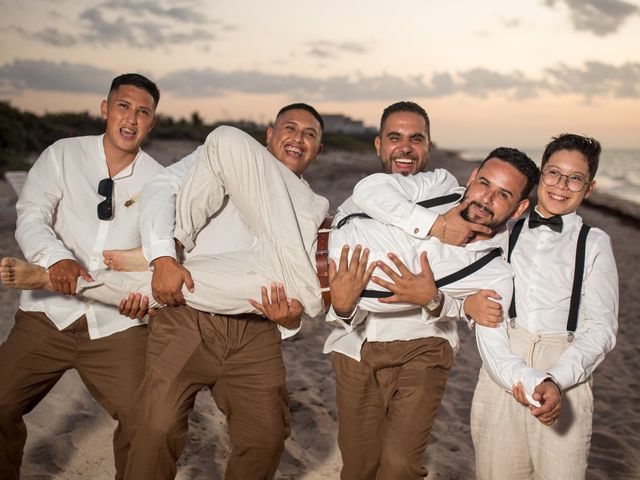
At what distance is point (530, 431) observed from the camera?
3260 mm

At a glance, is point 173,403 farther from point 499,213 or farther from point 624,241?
point 624,241

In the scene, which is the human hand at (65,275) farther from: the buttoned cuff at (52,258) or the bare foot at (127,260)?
the bare foot at (127,260)

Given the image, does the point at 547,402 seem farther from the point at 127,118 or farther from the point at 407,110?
the point at 127,118

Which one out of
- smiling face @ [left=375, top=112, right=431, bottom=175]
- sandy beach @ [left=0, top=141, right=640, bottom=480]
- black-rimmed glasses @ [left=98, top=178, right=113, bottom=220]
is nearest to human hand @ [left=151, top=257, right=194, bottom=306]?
black-rimmed glasses @ [left=98, top=178, right=113, bottom=220]

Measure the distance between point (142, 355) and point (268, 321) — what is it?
815 mm

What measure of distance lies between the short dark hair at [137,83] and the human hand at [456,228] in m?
2.06

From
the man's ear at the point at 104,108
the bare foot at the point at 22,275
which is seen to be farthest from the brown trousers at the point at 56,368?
the man's ear at the point at 104,108

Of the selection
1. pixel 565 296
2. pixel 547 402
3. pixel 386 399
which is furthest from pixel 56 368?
pixel 565 296

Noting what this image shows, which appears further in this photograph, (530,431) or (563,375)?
(530,431)

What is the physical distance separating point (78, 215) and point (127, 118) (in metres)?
0.68

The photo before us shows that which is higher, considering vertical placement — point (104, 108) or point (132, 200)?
point (104, 108)

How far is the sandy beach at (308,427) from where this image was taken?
4.73m

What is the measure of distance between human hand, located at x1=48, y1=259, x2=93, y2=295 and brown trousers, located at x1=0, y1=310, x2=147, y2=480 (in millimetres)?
376

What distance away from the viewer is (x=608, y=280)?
3.18 m
